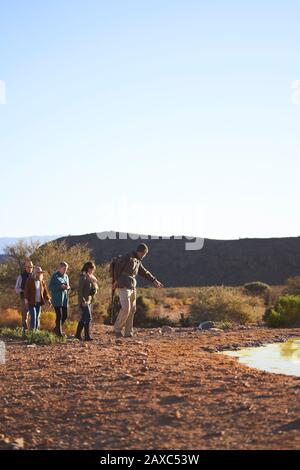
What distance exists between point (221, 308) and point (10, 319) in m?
8.80

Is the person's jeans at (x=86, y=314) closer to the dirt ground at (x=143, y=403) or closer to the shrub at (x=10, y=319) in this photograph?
the dirt ground at (x=143, y=403)

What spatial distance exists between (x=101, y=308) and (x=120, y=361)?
1783 cm

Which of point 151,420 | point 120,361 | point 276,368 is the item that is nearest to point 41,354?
point 120,361

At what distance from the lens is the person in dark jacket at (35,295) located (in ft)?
54.7

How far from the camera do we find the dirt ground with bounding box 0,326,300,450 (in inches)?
285

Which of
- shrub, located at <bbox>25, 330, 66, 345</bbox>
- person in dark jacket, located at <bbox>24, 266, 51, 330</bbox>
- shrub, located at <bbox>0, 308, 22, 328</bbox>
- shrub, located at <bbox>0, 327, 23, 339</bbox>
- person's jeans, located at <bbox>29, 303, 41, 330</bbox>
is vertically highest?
person in dark jacket, located at <bbox>24, 266, 51, 330</bbox>

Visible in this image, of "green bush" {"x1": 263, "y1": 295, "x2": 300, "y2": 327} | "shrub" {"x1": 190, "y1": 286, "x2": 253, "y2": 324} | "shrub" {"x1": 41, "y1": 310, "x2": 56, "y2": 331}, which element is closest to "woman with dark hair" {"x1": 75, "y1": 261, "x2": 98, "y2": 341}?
"shrub" {"x1": 41, "y1": 310, "x2": 56, "y2": 331}

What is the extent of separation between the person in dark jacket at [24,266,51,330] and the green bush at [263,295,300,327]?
8.65 meters

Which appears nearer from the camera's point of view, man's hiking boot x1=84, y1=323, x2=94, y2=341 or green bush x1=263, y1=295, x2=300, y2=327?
man's hiking boot x1=84, y1=323, x2=94, y2=341

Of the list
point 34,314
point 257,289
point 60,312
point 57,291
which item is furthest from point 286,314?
point 257,289

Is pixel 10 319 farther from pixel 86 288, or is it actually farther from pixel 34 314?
pixel 86 288

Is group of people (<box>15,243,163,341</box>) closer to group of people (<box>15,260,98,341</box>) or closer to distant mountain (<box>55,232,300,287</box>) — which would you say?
group of people (<box>15,260,98,341</box>)

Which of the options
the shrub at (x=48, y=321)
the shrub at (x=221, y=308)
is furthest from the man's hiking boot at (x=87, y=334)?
the shrub at (x=221, y=308)
